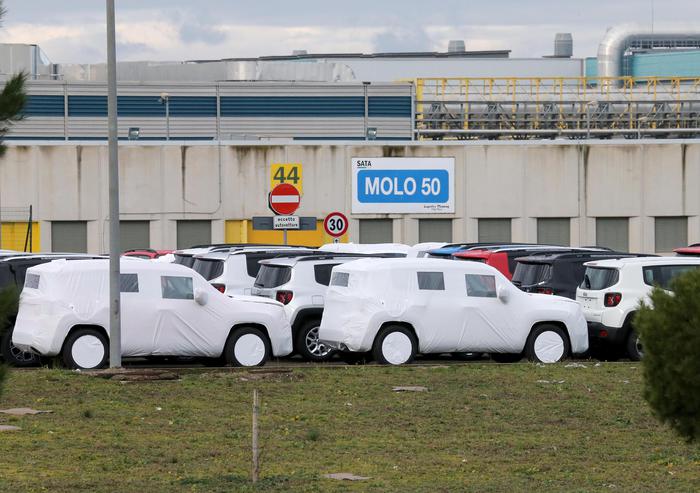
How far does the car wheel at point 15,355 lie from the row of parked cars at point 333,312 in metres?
0.07

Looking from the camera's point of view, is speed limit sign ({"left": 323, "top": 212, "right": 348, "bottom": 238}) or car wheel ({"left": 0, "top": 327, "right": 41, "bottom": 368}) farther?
speed limit sign ({"left": 323, "top": 212, "right": 348, "bottom": 238})

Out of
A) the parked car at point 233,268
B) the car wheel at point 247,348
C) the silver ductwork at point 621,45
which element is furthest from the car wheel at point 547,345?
the silver ductwork at point 621,45

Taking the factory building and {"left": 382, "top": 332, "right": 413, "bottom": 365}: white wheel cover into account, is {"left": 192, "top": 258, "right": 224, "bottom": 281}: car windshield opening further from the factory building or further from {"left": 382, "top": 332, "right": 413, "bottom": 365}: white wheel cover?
the factory building

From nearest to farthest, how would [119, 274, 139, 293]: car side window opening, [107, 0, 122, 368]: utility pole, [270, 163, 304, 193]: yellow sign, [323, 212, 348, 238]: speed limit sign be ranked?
1. [107, 0, 122, 368]: utility pole
2. [119, 274, 139, 293]: car side window opening
3. [323, 212, 348, 238]: speed limit sign
4. [270, 163, 304, 193]: yellow sign

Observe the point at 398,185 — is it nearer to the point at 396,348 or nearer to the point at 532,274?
the point at 532,274

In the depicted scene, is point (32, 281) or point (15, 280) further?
point (15, 280)

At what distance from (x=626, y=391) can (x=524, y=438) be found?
4057 mm

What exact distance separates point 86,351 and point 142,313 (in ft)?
3.26

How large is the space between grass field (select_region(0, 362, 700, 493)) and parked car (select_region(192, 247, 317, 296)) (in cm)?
574

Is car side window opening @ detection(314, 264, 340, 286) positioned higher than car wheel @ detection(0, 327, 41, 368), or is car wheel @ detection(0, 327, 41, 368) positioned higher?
car side window opening @ detection(314, 264, 340, 286)

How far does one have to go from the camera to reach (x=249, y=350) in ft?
67.9

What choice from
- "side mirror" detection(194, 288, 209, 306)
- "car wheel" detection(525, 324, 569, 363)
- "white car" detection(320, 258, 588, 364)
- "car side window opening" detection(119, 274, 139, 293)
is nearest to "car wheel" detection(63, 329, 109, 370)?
"car side window opening" detection(119, 274, 139, 293)

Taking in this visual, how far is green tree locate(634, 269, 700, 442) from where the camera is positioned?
9.18 metres

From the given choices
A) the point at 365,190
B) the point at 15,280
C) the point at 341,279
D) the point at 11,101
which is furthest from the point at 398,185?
the point at 11,101
